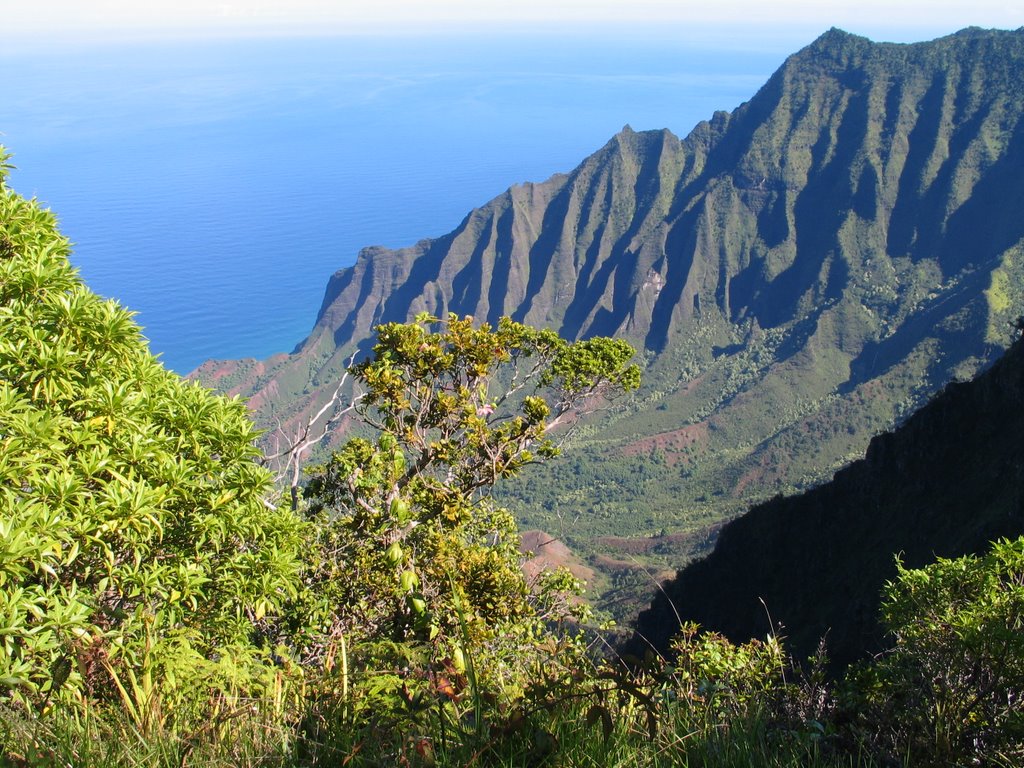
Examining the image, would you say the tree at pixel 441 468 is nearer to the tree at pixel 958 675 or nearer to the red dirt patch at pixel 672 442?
the tree at pixel 958 675

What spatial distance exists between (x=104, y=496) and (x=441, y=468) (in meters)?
8.15

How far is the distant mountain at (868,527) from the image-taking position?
32.8 metres

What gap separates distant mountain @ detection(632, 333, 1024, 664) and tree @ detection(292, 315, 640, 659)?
1905cm

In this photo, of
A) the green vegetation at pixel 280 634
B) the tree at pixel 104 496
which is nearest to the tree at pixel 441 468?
the green vegetation at pixel 280 634

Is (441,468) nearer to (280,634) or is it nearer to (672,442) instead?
(280,634)

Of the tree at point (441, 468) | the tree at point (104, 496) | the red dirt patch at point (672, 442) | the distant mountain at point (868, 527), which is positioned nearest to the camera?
the tree at point (104, 496)

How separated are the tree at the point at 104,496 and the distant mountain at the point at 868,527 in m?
24.7

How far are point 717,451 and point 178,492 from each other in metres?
139

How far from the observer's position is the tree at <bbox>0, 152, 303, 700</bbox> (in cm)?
470

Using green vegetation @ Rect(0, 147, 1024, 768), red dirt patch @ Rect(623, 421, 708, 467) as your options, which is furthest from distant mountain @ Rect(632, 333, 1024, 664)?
red dirt patch @ Rect(623, 421, 708, 467)

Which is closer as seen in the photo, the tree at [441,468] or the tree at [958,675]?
the tree at [958,675]

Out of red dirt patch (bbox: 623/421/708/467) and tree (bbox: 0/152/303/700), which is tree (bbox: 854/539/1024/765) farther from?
red dirt patch (bbox: 623/421/708/467)

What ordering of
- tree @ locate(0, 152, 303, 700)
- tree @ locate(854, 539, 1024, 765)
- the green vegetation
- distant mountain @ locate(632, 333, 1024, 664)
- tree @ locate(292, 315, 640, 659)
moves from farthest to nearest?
distant mountain @ locate(632, 333, 1024, 664) < tree @ locate(292, 315, 640, 659) < tree @ locate(0, 152, 303, 700) < tree @ locate(854, 539, 1024, 765) < the green vegetation

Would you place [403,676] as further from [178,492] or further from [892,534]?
[892,534]
